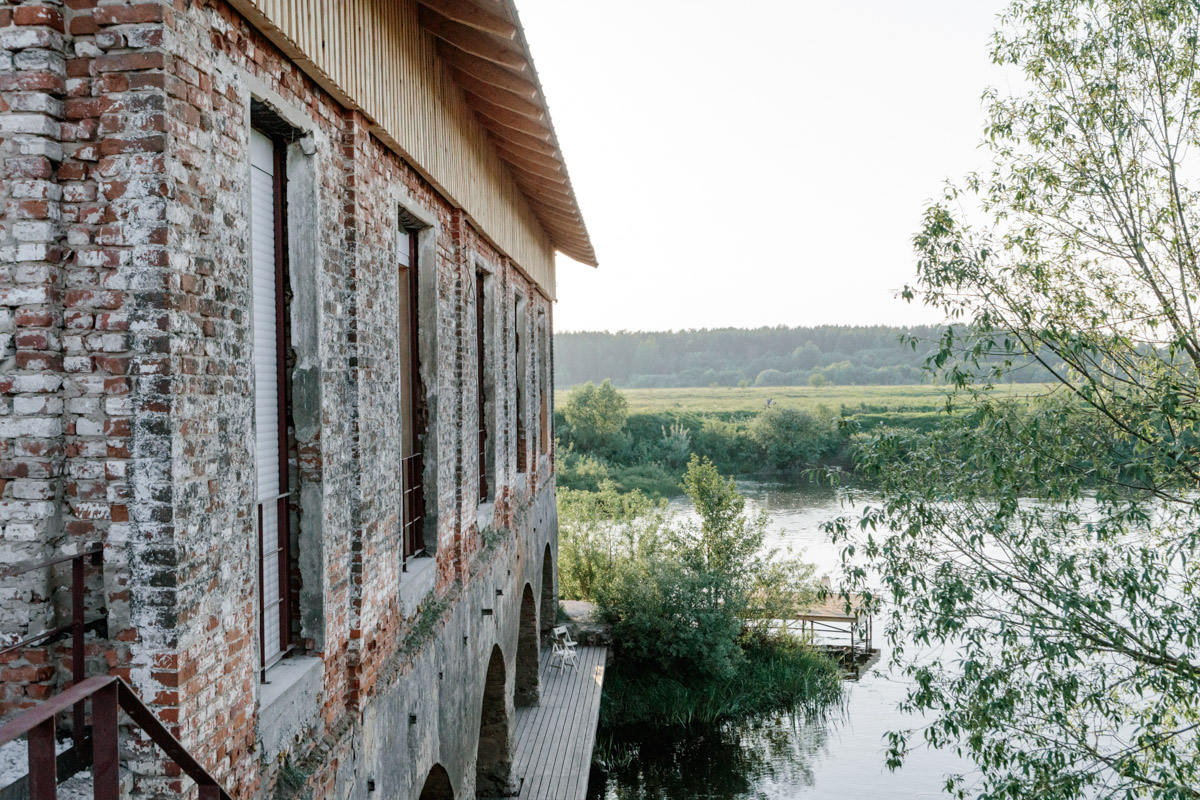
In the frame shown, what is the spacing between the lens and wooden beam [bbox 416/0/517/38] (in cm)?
556

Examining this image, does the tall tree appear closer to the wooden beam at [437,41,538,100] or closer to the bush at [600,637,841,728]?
the wooden beam at [437,41,538,100]

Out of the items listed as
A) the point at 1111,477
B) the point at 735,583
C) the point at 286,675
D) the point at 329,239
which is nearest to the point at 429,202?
the point at 329,239

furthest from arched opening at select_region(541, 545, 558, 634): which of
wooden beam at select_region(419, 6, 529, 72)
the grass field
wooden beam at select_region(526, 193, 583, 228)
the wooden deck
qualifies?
the grass field

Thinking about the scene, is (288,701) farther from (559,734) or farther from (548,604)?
(548,604)

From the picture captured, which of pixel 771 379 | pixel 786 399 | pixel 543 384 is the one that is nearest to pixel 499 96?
pixel 543 384

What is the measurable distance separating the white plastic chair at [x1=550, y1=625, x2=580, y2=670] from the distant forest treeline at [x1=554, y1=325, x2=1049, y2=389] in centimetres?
7931

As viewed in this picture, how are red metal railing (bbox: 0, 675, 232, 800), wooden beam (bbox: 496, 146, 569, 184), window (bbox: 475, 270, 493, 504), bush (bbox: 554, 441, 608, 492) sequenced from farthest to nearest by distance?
Result: bush (bbox: 554, 441, 608, 492), window (bbox: 475, 270, 493, 504), wooden beam (bbox: 496, 146, 569, 184), red metal railing (bbox: 0, 675, 232, 800)

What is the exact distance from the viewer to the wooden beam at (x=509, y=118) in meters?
7.79

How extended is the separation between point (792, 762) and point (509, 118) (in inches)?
543

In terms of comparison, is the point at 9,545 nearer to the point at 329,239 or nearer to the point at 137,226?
the point at 137,226

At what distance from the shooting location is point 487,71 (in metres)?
6.92

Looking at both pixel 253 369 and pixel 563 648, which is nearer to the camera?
pixel 253 369

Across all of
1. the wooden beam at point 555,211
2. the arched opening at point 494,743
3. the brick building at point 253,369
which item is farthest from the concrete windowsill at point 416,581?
the wooden beam at point 555,211

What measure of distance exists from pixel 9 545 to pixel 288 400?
160cm
